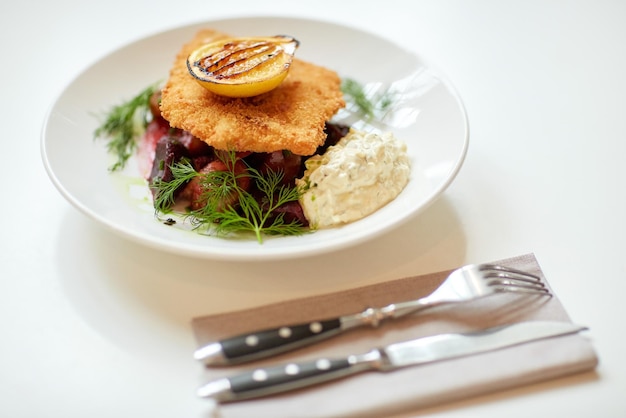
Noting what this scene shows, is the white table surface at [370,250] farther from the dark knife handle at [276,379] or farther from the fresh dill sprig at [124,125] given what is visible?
the fresh dill sprig at [124,125]

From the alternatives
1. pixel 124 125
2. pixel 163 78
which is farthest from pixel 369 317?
pixel 163 78

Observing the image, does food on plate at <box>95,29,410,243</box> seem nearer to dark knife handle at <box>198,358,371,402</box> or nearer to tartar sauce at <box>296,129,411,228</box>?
tartar sauce at <box>296,129,411,228</box>

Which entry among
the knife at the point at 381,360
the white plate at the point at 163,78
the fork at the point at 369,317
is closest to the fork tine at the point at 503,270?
the fork at the point at 369,317

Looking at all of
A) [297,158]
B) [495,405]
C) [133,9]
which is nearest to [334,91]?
[297,158]

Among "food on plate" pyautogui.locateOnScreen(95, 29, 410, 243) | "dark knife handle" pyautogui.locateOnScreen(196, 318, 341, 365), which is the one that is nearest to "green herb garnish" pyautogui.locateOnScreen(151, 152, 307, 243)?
"food on plate" pyautogui.locateOnScreen(95, 29, 410, 243)

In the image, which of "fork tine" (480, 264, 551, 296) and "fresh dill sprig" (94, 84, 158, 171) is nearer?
"fork tine" (480, 264, 551, 296)
